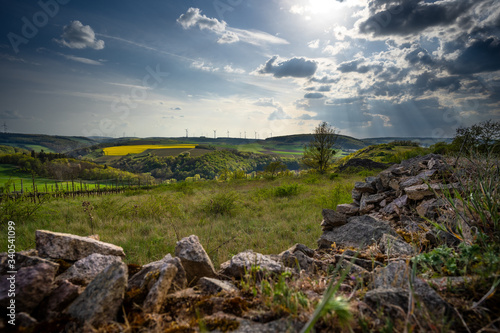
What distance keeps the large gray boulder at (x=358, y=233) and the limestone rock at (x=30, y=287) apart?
4.69 metres

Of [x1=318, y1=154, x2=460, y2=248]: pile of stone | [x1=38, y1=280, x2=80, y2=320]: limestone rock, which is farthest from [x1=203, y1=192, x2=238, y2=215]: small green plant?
[x1=38, y1=280, x2=80, y2=320]: limestone rock

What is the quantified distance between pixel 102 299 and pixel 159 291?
47 centimetres

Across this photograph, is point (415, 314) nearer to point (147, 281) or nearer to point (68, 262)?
point (147, 281)

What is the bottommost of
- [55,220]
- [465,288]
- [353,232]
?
[55,220]

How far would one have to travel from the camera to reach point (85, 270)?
275 cm

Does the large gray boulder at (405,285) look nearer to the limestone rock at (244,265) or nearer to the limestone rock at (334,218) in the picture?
the limestone rock at (244,265)

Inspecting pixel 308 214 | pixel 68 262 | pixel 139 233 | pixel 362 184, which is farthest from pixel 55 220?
pixel 362 184

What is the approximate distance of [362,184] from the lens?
7945 millimetres

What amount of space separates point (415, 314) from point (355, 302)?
16.2 inches

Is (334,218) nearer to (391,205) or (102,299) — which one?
(391,205)

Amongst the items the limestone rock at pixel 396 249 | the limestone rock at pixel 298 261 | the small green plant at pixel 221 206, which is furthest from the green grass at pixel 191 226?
the limestone rock at pixel 396 249

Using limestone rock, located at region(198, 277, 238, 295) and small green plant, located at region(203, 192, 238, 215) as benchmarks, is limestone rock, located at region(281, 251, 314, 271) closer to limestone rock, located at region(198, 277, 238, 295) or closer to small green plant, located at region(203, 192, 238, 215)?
limestone rock, located at region(198, 277, 238, 295)

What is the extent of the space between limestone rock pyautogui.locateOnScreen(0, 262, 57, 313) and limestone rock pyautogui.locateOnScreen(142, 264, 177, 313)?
1.03 metres

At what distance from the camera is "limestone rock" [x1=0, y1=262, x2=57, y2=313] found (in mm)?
2088
